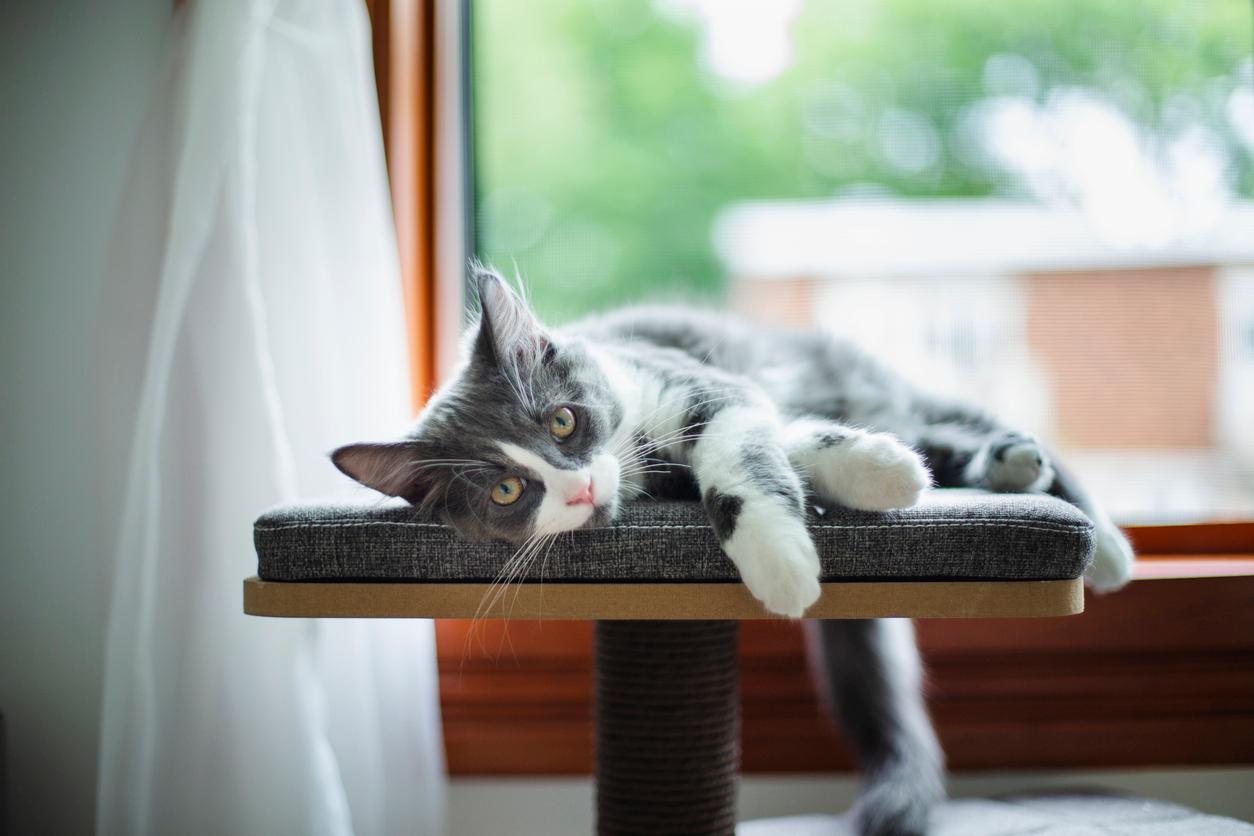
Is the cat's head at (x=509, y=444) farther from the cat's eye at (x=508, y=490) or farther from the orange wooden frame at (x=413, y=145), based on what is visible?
the orange wooden frame at (x=413, y=145)

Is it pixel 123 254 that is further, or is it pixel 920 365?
pixel 920 365

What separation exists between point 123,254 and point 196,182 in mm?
218

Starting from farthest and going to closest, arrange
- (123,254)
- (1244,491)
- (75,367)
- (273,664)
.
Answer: (1244,491)
(75,367)
(123,254)
(273,664)

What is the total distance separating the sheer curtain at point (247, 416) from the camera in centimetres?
133

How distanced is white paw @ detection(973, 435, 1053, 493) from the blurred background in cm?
80

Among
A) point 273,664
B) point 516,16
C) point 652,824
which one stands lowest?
point 652,824

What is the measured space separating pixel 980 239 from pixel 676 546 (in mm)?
1374

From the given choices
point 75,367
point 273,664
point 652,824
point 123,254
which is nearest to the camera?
point 652,824

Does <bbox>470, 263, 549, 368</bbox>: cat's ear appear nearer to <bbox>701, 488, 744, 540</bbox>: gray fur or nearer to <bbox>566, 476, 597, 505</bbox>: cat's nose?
<bbox>566, 476, 597, 505</bbox>: cat's nose

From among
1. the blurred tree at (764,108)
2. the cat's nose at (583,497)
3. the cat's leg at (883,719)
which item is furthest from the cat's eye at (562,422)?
the blurred tree at (764,108)

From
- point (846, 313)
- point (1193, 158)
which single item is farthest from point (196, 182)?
point (1193, 158)

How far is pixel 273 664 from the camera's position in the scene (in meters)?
1.36

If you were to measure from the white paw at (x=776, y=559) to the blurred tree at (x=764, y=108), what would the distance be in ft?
3.64

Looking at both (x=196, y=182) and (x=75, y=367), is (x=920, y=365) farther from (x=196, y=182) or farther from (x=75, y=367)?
(x=75, y=367)
